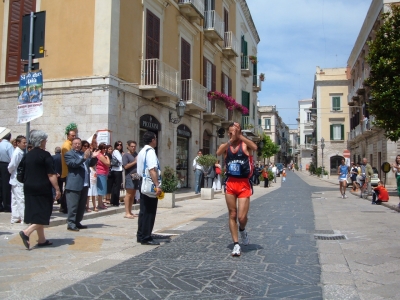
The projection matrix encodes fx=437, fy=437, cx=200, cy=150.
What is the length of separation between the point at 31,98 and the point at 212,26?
1651 centimetres

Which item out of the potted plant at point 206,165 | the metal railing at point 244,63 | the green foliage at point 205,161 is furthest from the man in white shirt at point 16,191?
the metal railing at point 244,63

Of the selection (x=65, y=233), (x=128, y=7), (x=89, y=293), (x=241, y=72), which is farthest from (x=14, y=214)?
(x=241, y=72)

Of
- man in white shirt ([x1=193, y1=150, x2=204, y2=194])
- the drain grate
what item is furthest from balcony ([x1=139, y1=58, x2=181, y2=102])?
the drain grate

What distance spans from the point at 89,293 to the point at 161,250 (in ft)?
7.05

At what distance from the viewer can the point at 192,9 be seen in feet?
64.1

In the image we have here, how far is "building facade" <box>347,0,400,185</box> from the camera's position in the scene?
96.3 feet

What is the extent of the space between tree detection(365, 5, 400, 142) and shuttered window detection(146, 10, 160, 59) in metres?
9.48

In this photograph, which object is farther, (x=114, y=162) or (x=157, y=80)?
(x=157, y=80)

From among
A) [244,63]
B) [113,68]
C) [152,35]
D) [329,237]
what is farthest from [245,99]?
[329,237]

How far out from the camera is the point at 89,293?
4191mm

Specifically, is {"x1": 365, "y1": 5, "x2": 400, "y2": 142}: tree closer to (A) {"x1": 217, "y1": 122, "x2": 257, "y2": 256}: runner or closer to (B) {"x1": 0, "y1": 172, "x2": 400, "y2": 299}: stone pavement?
(B) {"x1": 0, "y1": 172, "x2": 400, "y2": 299}: stone pavement

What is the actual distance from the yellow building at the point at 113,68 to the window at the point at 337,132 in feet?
133

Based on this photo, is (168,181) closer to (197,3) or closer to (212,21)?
(197,3)

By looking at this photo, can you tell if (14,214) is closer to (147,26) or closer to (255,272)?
(255,272)
